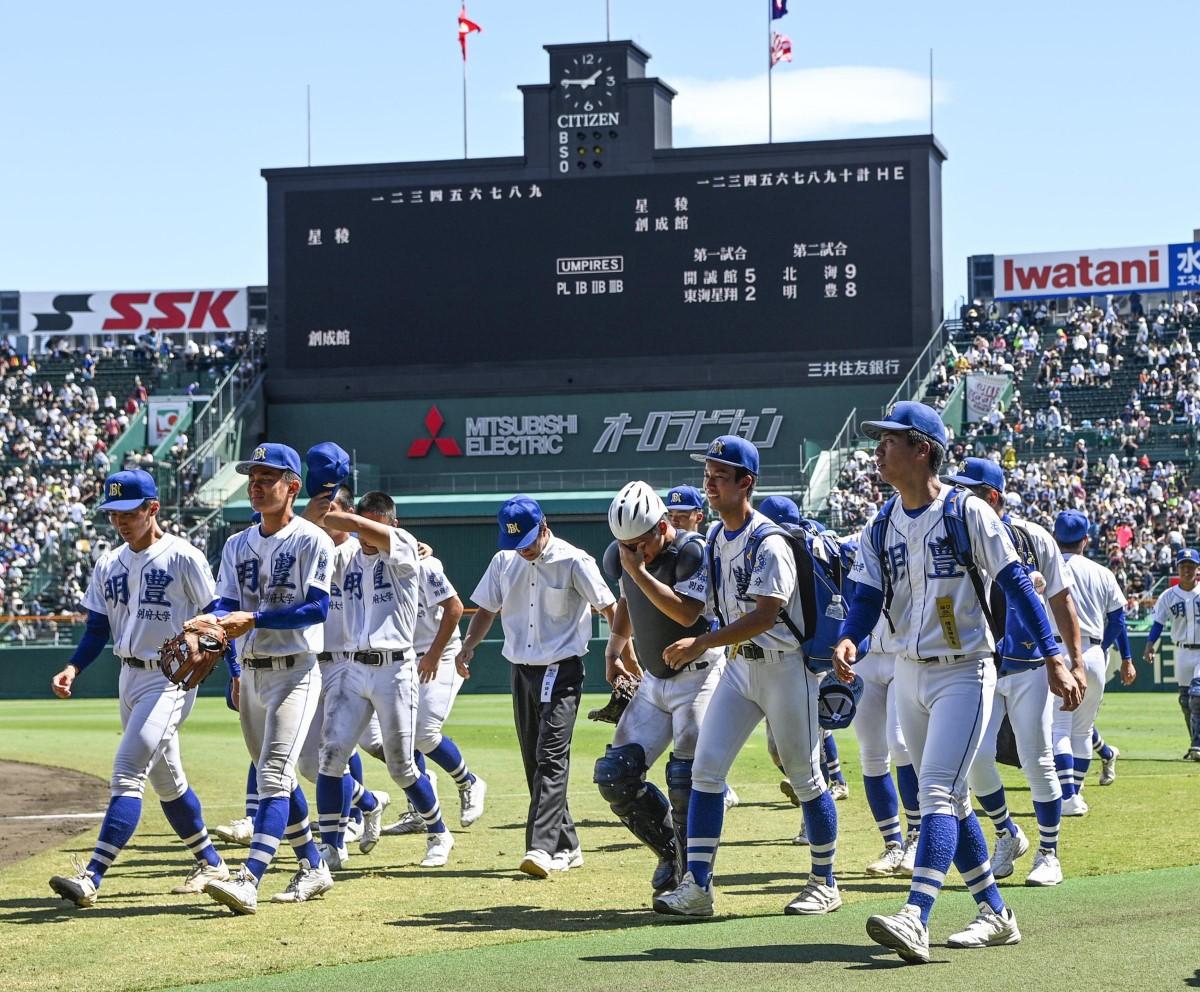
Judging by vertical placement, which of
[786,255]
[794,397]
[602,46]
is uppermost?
[602,46]

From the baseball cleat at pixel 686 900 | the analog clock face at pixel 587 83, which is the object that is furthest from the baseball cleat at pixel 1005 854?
the analog clock face at pixel 587 83

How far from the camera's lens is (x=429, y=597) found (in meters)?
12.0

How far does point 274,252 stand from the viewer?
1427 inches

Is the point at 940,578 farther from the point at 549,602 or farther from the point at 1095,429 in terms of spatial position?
the point at 1095,429

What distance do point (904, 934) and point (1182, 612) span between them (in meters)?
11.8

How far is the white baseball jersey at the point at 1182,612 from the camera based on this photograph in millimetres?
17625

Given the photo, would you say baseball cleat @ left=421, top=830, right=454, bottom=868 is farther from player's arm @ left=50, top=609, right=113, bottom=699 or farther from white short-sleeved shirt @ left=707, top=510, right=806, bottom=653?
white short-sleeved shirt @ left=707, top=510, right=806, bottom=653

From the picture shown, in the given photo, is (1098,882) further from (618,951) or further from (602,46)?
(602,46)

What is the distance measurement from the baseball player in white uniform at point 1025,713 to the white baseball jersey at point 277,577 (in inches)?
123

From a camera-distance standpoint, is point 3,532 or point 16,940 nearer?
point 16,940

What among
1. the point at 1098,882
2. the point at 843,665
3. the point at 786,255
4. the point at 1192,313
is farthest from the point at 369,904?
the point at 1192,313

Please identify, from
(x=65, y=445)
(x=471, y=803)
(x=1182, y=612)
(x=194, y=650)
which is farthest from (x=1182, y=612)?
(x=65, y=445)

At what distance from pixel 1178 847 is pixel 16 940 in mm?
6373

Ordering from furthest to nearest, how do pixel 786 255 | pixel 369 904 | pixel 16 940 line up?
1. pixel 786 255
2. pixel 369 904
3. pixel 16 940
